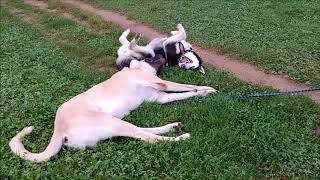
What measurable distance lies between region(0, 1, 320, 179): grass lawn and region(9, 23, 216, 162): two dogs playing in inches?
3.8

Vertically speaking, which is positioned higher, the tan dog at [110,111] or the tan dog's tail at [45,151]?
the tan dog at [110,111]

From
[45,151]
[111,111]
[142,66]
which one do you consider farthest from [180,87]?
[45,151]

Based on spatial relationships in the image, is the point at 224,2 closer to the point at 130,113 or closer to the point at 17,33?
the point at 17,33

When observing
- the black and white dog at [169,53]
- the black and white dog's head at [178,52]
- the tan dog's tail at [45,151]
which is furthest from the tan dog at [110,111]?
the black and white dog's head at [178,52]

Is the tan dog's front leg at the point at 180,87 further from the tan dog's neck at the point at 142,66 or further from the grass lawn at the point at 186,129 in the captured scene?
the tan dog's neck at the point at 142,66

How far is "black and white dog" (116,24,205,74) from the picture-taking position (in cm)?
678

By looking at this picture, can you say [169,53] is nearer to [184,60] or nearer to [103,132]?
[184,60]

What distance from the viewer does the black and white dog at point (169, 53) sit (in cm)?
678

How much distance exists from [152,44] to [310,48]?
2.49 meters

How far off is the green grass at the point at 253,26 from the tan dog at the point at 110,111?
63.7 inches

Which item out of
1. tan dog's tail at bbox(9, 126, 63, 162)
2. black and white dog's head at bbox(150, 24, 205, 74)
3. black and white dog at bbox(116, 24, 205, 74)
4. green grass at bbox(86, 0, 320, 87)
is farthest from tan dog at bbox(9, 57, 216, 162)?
green grass at bbox(86, 0, 320, 87)

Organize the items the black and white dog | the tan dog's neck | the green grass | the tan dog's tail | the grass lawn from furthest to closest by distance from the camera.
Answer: the green grass < the black and white dog < the tan dog's neck < the tan dog's tail < the grass lawn

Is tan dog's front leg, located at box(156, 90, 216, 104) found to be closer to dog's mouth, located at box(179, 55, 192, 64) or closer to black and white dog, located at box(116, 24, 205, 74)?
black and white dog, located at box(116, 24, 205, 74)

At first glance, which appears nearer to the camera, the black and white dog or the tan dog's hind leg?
the tan dog's hind leg
